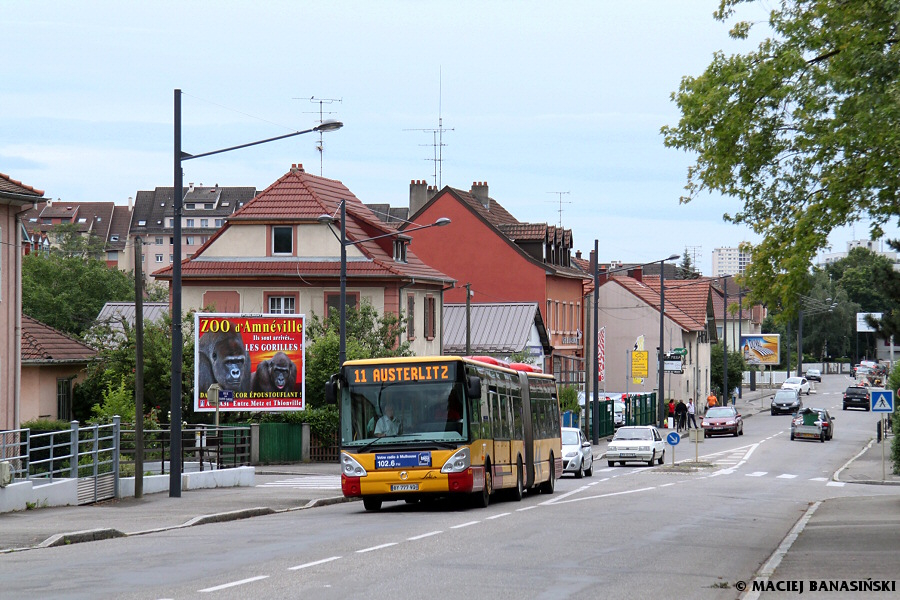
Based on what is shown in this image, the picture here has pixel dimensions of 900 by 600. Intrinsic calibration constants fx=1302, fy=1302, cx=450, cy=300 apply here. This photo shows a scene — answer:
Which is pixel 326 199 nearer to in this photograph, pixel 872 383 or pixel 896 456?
pixel 896 456

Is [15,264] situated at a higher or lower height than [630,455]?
higher

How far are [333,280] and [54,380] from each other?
13.6 metres

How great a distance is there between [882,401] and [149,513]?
86.8ft

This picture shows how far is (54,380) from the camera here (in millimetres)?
47031

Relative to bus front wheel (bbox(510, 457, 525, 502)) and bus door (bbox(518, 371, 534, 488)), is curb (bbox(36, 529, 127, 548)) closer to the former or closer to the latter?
bus front wheel (bbox(510, 457, 525, 502))

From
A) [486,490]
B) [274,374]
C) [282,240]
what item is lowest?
[486,490]

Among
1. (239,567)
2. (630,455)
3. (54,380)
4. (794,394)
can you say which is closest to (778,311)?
(239,567)

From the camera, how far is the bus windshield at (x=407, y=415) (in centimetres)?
2295

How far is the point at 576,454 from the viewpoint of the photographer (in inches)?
1592

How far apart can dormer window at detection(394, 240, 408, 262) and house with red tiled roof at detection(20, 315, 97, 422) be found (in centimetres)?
1489

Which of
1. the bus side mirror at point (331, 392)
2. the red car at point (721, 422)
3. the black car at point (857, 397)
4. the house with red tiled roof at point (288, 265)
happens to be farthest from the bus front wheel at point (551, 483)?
the black car at point (857, 397)

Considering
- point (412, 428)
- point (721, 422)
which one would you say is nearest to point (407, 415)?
point (412, 428)

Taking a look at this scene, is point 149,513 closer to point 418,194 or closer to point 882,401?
point 882,401

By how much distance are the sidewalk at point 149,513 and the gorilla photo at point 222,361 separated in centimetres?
406
